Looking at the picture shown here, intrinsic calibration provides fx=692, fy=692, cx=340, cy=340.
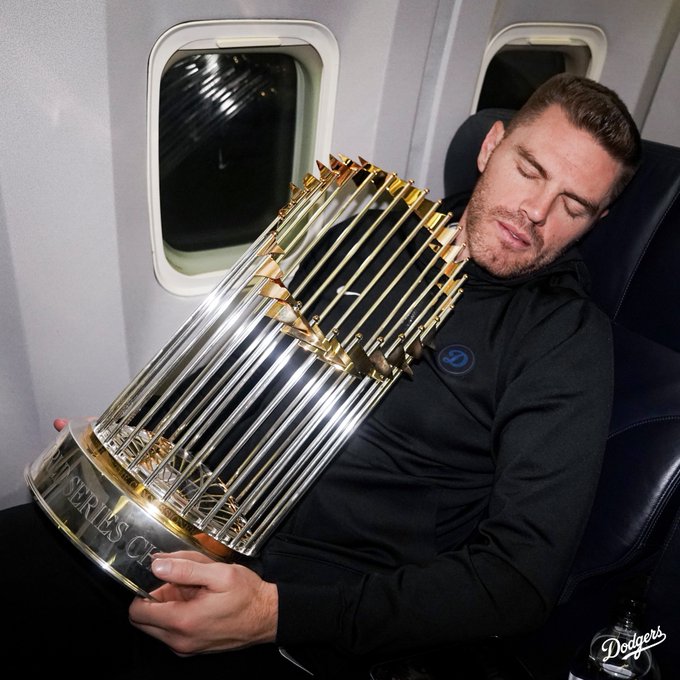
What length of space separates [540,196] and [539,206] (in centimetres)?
3

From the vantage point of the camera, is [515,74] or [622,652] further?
[515,74]

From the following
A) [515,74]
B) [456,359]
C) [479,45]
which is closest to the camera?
[456,359]

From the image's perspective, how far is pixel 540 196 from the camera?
164 cm

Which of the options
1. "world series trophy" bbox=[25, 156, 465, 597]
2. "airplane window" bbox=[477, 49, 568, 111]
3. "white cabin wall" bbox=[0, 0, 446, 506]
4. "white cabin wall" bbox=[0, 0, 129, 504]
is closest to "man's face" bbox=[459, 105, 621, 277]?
"world series trophy" bbox=[25, 156, 465, 597]

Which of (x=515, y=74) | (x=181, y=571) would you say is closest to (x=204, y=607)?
(x=181, y=571)

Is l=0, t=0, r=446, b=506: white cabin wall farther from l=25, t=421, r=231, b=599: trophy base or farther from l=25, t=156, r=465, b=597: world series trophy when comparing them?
l=25, t=421, r=231, b=599: trophy base

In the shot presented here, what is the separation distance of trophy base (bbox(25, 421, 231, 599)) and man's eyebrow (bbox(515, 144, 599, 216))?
3.67ft

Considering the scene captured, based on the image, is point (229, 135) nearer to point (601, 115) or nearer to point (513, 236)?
point (513, 236)

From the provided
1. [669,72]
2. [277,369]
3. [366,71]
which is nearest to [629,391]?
[277,369]

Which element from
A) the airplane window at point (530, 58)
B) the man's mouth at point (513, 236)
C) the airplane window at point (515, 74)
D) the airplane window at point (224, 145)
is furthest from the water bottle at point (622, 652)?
the airplane window at point (515, 74)

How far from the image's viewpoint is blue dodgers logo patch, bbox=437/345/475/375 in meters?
1.55

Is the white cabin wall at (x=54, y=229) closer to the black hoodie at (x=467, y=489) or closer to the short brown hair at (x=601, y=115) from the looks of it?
the black hoodie at (x=467, y=489)

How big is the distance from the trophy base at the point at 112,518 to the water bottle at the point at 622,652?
0.88 metres

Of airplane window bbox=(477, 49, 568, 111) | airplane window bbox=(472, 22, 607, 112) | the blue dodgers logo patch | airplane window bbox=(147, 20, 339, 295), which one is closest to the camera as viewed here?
the blue dodgers logo patch
